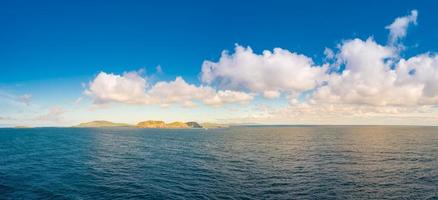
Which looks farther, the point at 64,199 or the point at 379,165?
the point at 379,165

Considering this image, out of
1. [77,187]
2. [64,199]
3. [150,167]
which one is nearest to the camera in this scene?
[64,199]

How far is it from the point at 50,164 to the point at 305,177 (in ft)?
235

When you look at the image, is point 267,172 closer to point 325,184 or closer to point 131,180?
point 325,184

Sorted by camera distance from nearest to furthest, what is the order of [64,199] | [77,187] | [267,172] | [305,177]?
[64,199] < [77,187] < [305,177] < [267,172]

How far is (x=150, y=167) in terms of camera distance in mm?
77625

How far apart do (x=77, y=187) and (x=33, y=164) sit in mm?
36971

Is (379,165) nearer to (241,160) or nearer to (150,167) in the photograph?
(241,160)

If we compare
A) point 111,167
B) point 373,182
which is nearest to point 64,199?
point 111,167

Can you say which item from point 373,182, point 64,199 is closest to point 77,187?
point 64,199

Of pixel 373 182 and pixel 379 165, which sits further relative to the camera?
pixel 379 165

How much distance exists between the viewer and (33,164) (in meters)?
81.5

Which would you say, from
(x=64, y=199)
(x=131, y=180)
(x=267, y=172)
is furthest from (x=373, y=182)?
(x=64, y=199)

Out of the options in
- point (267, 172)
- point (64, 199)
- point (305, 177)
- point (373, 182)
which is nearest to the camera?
point (64, 199)

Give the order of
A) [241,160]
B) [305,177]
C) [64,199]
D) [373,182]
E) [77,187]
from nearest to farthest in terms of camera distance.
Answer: [64,199] < [77,187] < [373,182] < [305,177] < [241,160]
